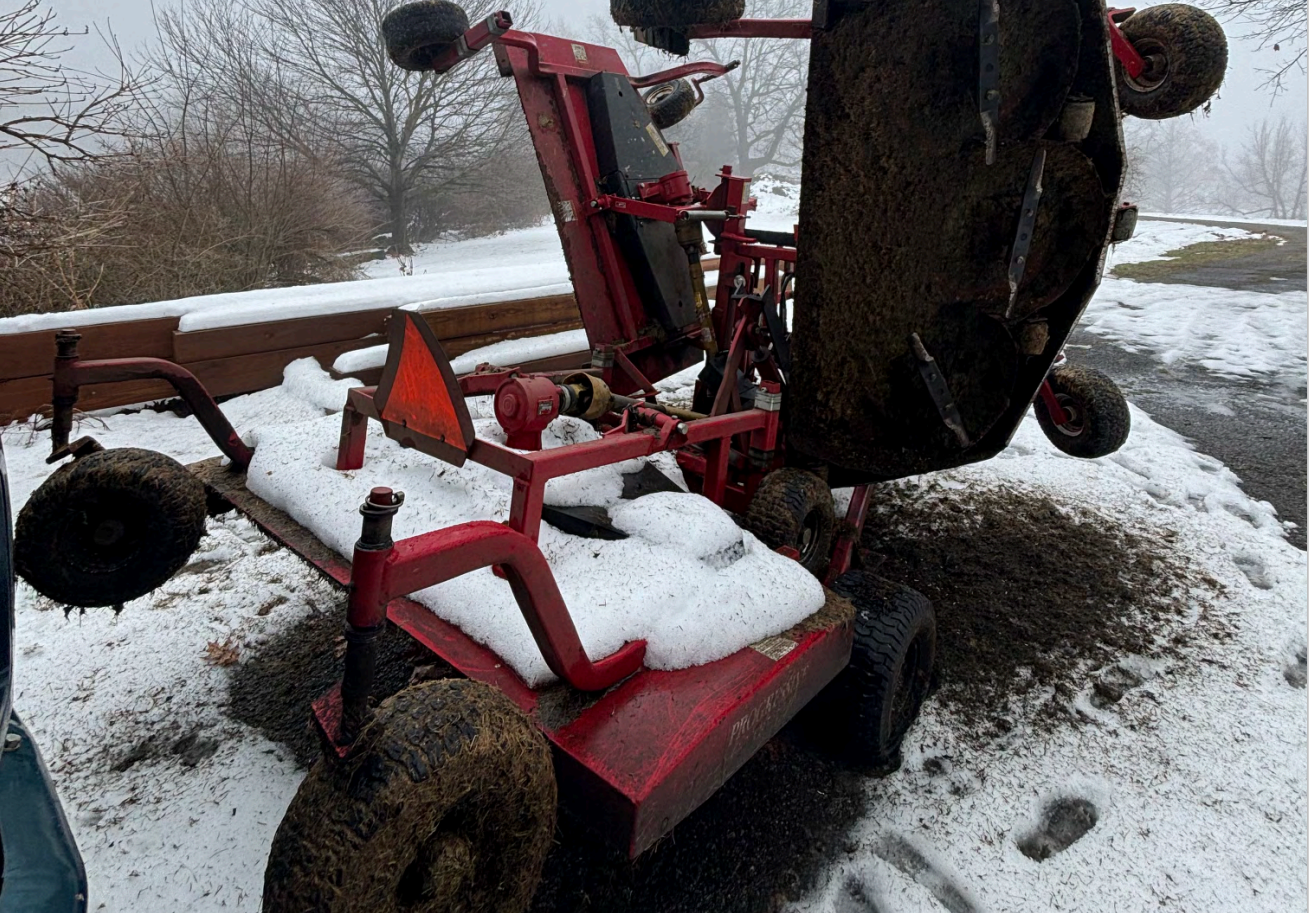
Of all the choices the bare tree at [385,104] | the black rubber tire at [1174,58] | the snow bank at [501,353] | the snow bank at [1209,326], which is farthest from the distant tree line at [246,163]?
the snow bank at [1209,326]

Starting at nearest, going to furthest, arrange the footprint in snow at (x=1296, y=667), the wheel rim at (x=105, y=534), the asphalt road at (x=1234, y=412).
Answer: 1. the wheel rim at (x=105, y=534)
2. the footprint in snow at (x=1296, y=667)
3. the asphalt road at (x=1234, y=412)

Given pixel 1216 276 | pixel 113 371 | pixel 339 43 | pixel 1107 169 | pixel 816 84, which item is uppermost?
pixel 339 43

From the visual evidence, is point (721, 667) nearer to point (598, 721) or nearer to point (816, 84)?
point (598, 721)

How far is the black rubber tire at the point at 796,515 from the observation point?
2381mm

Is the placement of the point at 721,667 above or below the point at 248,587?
above

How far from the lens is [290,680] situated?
8.25 feet

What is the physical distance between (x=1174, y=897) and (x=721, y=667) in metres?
1.30

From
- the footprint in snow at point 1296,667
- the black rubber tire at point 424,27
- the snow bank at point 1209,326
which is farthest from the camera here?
the snow bank at point 1209,326

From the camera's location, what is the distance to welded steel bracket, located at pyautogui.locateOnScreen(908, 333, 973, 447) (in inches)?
91.5

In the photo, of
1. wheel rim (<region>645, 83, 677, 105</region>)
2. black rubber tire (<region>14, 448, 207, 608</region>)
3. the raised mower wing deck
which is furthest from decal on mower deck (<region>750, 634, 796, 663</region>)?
wheel rim (<region>645, 83, 677, 105</region>)

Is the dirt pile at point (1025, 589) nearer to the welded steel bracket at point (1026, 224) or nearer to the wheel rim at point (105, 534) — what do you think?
the welded steel bracket at point (1026, 224)

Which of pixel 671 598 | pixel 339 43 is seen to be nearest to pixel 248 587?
pixel 671 598

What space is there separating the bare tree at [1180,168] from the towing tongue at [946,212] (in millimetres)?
58261

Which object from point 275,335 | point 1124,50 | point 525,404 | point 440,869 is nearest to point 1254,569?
point 1124,50
